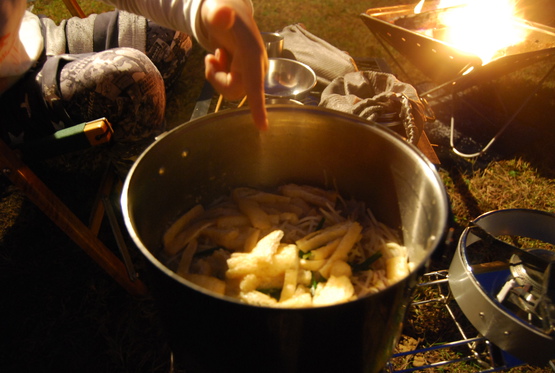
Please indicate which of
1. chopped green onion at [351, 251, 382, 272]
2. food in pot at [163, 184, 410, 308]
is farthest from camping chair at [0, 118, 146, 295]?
chopped green onion at [351, 251, 382, 272]

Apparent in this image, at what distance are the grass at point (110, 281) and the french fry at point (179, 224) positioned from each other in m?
0.74

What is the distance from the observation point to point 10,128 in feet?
6.65

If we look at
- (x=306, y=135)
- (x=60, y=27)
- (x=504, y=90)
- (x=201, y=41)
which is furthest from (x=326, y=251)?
(x=504, y=90)

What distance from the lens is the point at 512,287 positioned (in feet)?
6.73

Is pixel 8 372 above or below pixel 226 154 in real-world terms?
below

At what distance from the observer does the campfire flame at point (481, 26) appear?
3598mm

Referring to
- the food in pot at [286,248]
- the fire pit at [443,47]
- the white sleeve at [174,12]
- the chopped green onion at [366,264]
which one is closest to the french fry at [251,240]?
the food in pot at [286,248]

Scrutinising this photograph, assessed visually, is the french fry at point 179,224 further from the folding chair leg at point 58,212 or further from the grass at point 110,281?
the grass at point 110,281

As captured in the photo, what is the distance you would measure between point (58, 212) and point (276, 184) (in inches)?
45.0

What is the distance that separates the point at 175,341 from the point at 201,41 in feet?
4.29

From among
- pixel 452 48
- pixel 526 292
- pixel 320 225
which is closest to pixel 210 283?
pixel 320 225

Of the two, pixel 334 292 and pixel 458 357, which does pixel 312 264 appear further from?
pixel 458 357

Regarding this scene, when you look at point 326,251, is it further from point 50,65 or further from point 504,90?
point 504,90

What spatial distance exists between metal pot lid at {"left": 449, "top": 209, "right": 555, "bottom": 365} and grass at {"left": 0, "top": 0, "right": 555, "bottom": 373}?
354 millimetres
